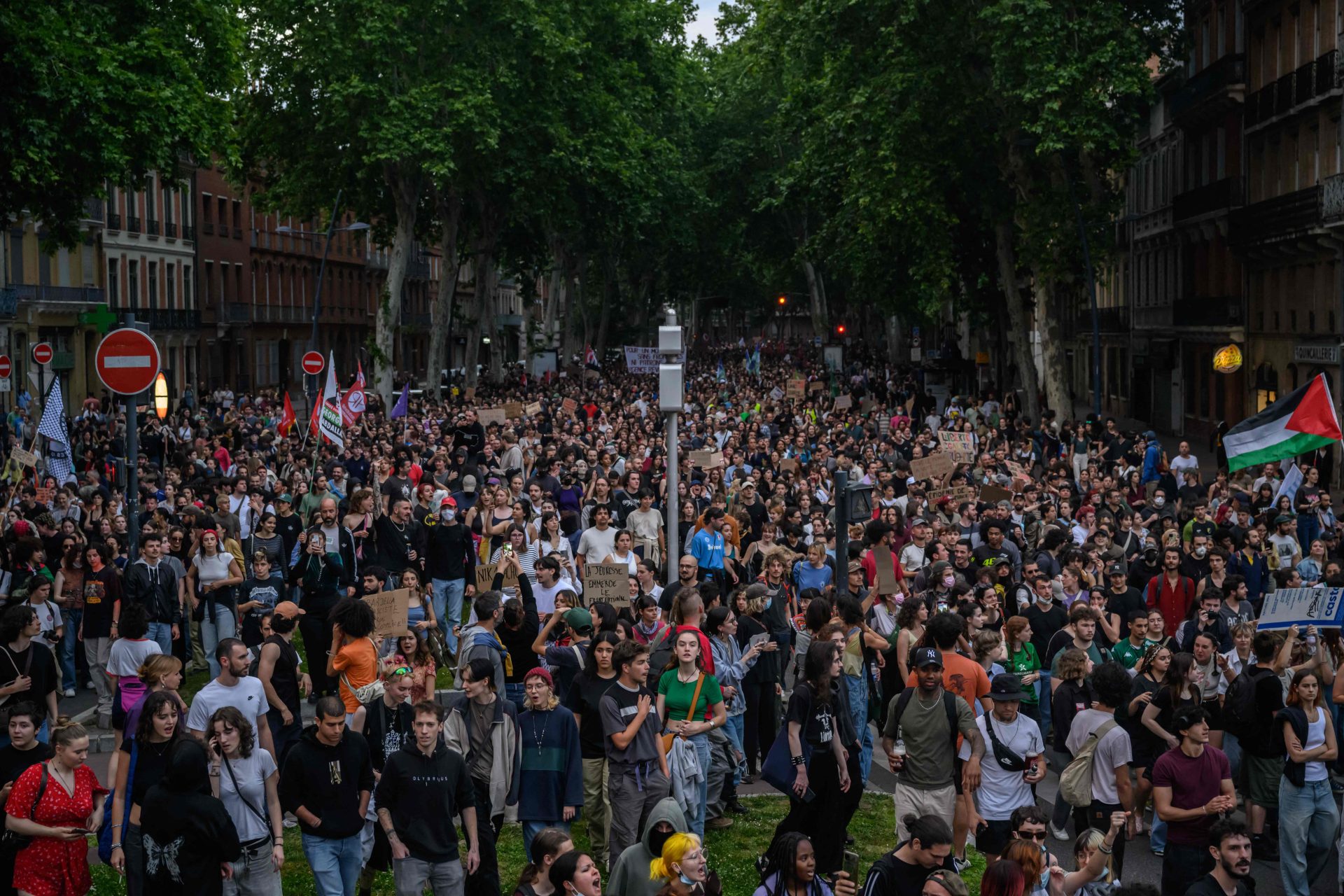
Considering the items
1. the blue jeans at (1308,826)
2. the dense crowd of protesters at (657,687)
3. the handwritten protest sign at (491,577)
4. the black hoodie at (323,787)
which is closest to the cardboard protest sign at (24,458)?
the dense crowd of protesters at (657,687)

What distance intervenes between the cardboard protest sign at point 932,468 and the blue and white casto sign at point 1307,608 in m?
11.2

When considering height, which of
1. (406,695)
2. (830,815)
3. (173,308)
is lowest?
(830,815)

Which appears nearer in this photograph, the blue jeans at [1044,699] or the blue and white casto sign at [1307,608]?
the blue and white casto sign at [1307,608]

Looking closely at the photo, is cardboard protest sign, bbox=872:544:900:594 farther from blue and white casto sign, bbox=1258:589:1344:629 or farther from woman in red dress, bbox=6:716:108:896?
woman in red dress, bbox=6:716:108:896

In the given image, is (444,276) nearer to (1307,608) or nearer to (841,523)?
(841,523)

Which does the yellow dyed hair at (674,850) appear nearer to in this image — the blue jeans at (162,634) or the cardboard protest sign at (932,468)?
the blue jeans at (162,634)

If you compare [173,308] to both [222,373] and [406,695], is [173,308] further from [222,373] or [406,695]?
[406,695]

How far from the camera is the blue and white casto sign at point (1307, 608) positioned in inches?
437

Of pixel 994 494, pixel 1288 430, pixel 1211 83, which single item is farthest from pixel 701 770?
pixel 1211 83

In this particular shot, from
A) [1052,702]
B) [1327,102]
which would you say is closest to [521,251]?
[1327,102]

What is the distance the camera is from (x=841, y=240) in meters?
46.4

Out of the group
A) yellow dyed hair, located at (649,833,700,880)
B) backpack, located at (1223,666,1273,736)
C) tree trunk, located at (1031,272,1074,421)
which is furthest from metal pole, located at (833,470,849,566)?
tree trunk, located at (1031,272,1074,421)

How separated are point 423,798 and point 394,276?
39226 mm

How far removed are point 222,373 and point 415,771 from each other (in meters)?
65.2
